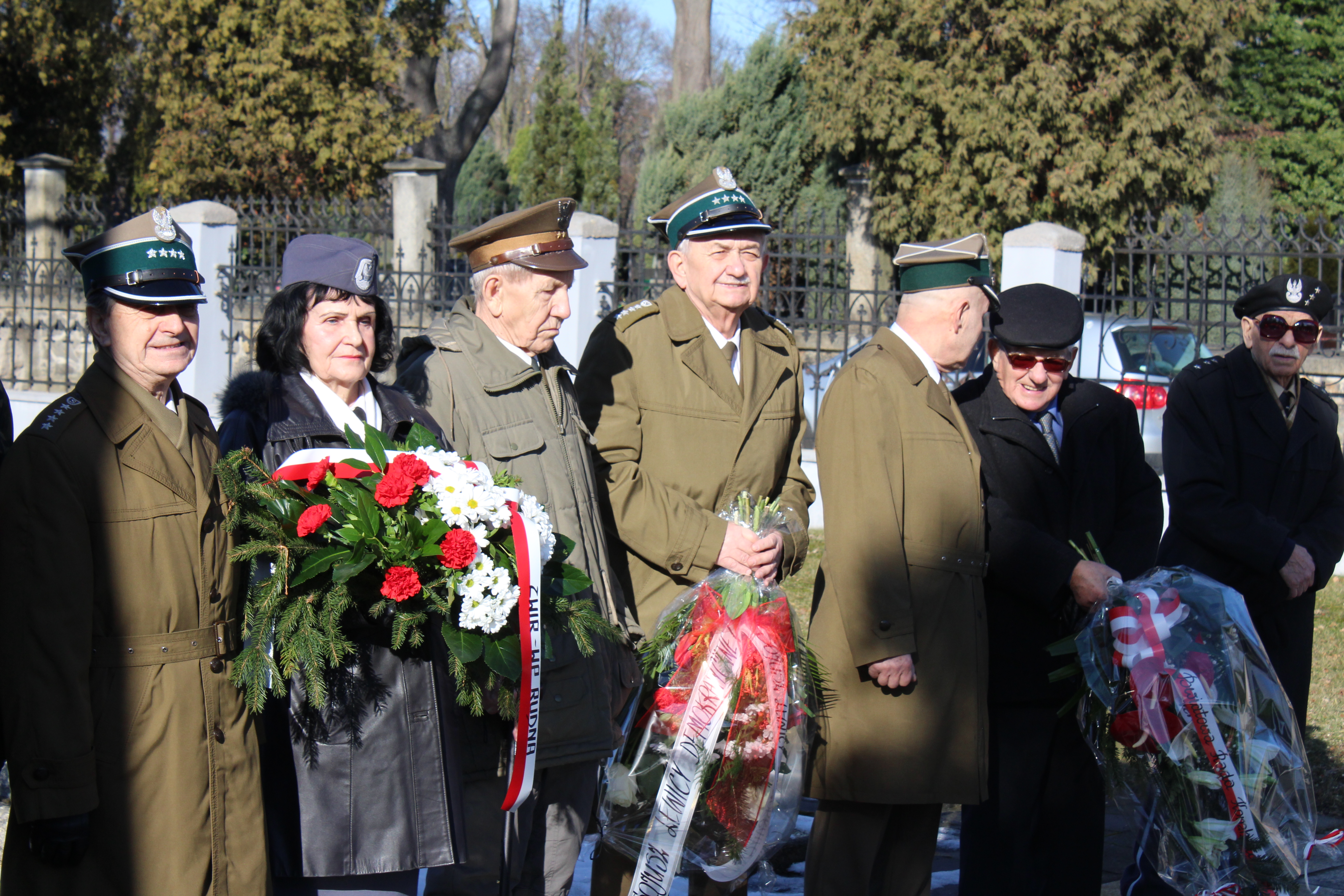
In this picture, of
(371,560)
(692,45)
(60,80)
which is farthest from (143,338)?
(692,45)

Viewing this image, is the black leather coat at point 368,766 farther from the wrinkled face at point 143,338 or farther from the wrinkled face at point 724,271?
the wrinkled face at point 724,271

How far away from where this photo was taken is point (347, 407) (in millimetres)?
2787

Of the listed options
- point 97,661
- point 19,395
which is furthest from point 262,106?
point 97,661

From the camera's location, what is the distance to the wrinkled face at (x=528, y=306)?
10.2ft

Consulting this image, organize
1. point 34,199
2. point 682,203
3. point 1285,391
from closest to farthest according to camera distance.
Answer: point 682,203 → point 1285,391 → point 34,199

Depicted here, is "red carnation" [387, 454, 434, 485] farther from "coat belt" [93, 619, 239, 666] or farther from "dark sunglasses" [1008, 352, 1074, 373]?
"dark sunglasses" [1008, 352, 1074, 373]

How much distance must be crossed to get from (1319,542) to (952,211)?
50.2 feet

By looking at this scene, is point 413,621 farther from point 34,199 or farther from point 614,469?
point 34,199

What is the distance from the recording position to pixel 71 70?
747 inches

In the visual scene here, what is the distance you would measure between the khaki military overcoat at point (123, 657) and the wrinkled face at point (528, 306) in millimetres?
850

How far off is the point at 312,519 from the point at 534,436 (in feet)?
2.66

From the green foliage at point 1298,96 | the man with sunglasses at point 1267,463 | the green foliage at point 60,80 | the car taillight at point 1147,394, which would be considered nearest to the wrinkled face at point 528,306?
the man with sunglasses at point 1267,463

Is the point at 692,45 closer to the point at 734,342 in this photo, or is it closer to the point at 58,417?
the point at 734,342

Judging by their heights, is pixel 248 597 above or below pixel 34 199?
below
